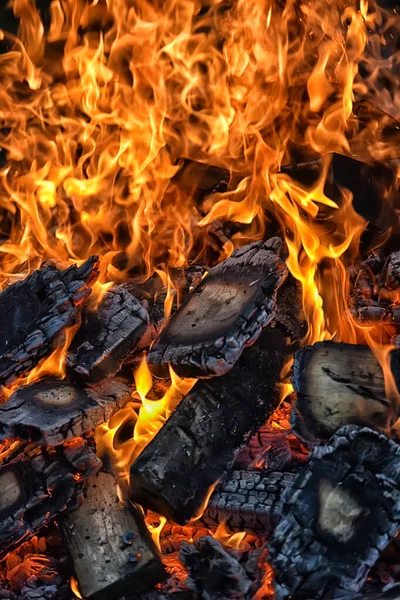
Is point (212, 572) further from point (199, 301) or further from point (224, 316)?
point (199, 301)

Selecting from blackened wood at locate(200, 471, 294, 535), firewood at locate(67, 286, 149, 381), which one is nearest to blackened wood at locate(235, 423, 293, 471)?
blackened wood at locate(200, 471, 294, 535)

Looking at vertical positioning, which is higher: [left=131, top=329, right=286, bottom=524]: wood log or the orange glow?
[left=131, top=329, right=286, bottom=524]: wood log

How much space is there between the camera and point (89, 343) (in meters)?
2.76

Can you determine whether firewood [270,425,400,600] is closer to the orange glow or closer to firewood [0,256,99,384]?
the orange glow

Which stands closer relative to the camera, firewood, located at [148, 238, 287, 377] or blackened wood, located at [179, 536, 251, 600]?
blackened wood, located at [179, 536, 251, 600]

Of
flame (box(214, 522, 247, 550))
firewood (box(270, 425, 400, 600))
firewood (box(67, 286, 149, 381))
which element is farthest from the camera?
firewood (box(67, 286, 149, 381))

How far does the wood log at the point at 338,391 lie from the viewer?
2.46 m

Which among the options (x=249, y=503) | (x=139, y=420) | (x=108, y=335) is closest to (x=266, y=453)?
(x=249, y=503)

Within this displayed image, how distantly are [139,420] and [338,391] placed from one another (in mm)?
868

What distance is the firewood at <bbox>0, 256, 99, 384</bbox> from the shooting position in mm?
2680

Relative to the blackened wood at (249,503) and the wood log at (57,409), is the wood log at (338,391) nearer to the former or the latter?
the blackened wood at (249,503)

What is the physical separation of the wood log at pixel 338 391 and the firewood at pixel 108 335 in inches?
29.5

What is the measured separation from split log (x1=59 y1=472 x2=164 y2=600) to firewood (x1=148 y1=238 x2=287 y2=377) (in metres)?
0.56

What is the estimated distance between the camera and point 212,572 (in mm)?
2066
